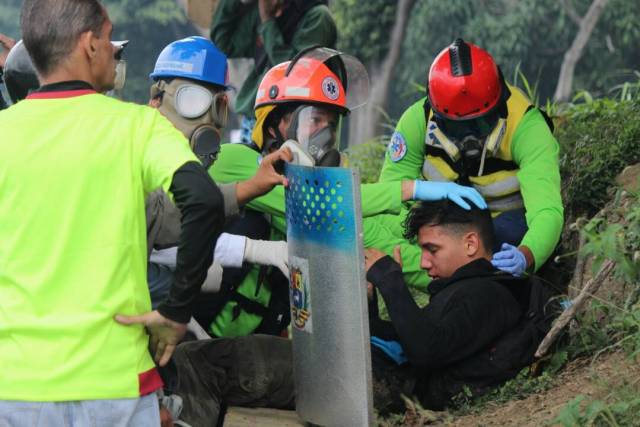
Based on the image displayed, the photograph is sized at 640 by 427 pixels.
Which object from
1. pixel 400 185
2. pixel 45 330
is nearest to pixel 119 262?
pixel 45 330

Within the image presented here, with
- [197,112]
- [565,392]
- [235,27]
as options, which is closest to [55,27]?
[197,112]

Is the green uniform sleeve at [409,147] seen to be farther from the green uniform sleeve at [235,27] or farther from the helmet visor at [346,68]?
the green uniform sleeve at [235,27]

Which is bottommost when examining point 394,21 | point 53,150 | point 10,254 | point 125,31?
point 125,31

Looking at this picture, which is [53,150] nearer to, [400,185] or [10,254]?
[10,254]

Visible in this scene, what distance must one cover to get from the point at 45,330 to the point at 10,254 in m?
0.23

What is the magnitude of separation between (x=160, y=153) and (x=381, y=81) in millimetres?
18379

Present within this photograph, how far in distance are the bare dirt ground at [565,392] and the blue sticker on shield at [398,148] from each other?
156cm

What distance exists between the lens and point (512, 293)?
197 inches

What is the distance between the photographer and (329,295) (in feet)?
14.1

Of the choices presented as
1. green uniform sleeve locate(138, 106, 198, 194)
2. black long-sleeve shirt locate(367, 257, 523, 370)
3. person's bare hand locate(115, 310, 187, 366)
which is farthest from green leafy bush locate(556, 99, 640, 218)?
green uniform sleeve locate(138, 106, 198, 194)

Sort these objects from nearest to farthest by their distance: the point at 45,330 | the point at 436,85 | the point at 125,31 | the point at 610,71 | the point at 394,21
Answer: the point at 45,330 < the point at 436,85 < the point at 394,21 < the point at 610,71 < the point at 125,31

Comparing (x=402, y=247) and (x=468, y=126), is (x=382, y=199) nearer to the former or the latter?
(x=402, y=247)

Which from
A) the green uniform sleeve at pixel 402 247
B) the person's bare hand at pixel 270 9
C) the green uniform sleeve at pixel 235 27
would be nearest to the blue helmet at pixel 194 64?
the green uniform sleeve at pixel 402 247

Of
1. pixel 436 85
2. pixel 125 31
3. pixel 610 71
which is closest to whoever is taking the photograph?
pixel 436 85
